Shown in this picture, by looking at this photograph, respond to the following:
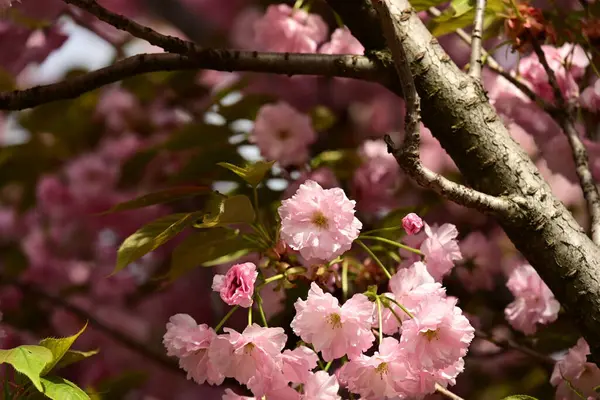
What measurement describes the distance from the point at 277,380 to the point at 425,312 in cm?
16

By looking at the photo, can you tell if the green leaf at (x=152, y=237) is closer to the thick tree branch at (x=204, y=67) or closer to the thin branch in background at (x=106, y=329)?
the thick tree branch at (x=204, y=67)

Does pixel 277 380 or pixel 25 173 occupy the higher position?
pixel 277 380

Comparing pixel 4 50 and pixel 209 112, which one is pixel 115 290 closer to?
pixel 209 112

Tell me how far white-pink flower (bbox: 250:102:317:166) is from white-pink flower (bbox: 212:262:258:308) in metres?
0.58

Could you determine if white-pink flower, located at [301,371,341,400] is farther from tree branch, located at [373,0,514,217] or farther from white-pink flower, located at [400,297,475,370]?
tree branch, located at [373,0,514,217]

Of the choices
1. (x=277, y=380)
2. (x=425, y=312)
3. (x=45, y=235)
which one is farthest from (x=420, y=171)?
(x=45, y=235)

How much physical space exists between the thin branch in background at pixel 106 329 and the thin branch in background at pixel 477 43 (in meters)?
0.72

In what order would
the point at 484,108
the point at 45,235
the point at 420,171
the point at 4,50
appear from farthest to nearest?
1. the point at 45,235
2. the point at 4,50
3. the point at 484,108
4. the point at 420,171

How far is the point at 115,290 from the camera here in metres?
2.06

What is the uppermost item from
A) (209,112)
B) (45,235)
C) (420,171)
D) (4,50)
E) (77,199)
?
(420,171)

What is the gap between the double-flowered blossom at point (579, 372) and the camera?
896mm

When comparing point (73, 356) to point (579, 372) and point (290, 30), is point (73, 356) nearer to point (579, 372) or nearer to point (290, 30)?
point (579, 372)

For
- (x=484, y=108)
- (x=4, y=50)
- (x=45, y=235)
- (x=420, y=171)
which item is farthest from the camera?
(x=45, y=235)

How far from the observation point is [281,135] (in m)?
1.40
